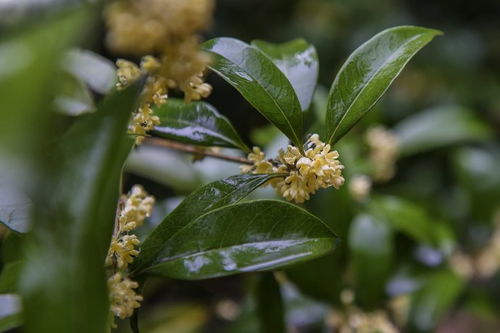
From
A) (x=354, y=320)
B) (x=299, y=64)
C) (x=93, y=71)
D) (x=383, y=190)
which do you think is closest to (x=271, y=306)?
(x=354, y=320)

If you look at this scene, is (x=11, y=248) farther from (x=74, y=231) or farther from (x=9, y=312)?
(x=74, y=231)

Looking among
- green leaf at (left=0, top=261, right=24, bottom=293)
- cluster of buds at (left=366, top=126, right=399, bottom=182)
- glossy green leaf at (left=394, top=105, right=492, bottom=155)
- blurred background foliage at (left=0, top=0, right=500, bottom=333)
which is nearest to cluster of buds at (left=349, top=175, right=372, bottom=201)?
blurred background foliage at (left=0, top=0, right=500, bottom=333)

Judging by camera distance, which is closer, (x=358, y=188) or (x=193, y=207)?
(x=193, y=207)

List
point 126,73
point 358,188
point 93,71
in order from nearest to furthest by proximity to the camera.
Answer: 1. point 126,73
2. point 93,71
3. point 358,188

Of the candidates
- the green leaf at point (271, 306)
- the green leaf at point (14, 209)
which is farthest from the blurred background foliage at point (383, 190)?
the green leaf at point (14, 209)

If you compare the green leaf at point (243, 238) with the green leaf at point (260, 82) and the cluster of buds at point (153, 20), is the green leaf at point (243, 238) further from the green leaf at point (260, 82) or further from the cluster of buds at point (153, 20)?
the cluster of buds at point (153, 20)
